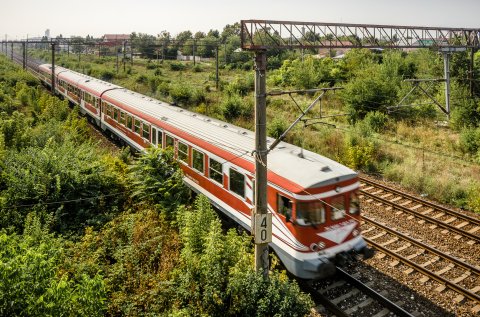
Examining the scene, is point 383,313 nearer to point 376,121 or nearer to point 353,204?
point 353,204

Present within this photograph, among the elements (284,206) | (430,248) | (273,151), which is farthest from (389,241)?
(273,151)

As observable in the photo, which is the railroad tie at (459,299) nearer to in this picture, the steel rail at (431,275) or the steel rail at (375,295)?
the steel rail at (431,275)

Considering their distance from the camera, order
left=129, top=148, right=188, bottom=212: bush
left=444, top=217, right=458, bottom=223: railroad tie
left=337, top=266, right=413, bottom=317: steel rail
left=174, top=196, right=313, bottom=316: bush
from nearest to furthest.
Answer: left=174, top=196, right=313, bottom=316: bush, left=337, top=266, right=413, bottom=317: steel rail, left=129, top=148, right=188, bottom=212: bush, left=444, top=217, right=458, bottom=223: railroad tie

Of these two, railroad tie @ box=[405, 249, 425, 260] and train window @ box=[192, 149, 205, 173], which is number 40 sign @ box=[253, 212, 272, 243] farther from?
train window @ box=[192, 149, 205, 173]

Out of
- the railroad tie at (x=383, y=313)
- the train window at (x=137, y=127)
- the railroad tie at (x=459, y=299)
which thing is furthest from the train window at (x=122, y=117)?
the railroad tie at (x=459, y=299)

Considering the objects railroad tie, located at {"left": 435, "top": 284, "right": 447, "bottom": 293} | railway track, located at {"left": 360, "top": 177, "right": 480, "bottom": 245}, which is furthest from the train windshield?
railway track, located at {"left": 360, "top": 177, "right": 480, "bottom": 245}

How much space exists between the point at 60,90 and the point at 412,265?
107 ft

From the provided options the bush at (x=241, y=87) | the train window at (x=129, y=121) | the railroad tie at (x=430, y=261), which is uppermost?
the bush at (x=241, y=87)

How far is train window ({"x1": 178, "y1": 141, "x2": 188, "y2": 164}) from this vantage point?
13.4 metres

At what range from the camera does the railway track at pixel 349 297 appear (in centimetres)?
834

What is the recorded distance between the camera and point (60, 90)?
3400cm

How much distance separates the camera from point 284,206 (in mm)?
8969

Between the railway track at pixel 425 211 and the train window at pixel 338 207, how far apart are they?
4774 millimetres

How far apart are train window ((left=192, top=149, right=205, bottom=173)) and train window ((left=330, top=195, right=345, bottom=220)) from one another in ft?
15.8
